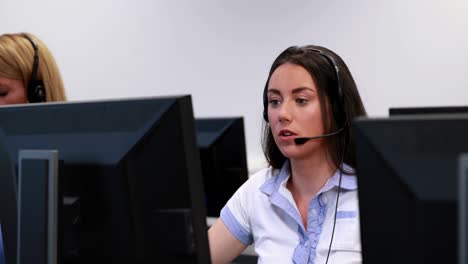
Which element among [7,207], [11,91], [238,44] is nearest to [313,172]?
Result: [7,207]

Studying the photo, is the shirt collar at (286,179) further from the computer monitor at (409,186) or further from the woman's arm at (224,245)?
the computer monitor at (409,186)

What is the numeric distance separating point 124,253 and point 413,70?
214cm

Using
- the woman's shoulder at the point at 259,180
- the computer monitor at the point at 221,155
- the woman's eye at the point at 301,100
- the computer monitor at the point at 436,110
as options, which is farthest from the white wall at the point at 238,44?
the woman's eye at the point at 301,100

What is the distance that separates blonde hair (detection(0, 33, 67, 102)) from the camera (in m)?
1.48

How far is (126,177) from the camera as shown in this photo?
0.83 m

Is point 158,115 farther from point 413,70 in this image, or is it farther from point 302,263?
point 413,70

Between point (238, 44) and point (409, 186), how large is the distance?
2.49 metres

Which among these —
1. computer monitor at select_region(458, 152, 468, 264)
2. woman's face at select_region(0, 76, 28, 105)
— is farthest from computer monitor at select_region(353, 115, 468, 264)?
woman's face at select_region(0, 76, 28, 105)

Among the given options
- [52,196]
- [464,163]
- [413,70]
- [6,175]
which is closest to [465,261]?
[464,163]

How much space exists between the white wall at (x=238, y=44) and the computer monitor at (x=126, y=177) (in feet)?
6.79

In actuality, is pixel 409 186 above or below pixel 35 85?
below

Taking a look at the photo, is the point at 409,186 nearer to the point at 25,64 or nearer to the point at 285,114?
the point at 285,114

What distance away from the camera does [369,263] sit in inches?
25.4

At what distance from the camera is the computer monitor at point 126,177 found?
79 centimetres
